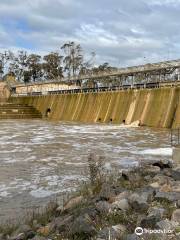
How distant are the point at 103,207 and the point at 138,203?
0.51 meters

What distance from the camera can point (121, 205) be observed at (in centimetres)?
626

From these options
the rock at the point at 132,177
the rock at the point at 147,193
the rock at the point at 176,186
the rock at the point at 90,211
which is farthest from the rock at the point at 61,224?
the rock at the point at 132,177

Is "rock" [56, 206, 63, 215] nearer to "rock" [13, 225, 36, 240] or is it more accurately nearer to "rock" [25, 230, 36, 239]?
"rock" [13, 225, 36, 240]

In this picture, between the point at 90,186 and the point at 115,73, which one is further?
the point at 115,73

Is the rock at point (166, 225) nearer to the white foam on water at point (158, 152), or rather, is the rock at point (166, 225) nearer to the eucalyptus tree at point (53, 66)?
the white foam on water at point (158, 152)

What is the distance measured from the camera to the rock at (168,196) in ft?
20.7

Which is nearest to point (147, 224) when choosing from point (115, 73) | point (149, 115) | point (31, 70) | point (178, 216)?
point (178, 216)

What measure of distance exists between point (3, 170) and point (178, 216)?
8.06 meters

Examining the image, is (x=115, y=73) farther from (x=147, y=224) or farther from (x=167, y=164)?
(x=147, y=224)

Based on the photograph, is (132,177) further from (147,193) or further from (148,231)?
(148,231)

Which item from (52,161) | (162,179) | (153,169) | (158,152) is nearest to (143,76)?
(158,152)

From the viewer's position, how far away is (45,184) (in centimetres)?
1057

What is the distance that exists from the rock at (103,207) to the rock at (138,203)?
1.16 ft

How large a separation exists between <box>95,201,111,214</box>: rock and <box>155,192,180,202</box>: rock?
0.78 meters
